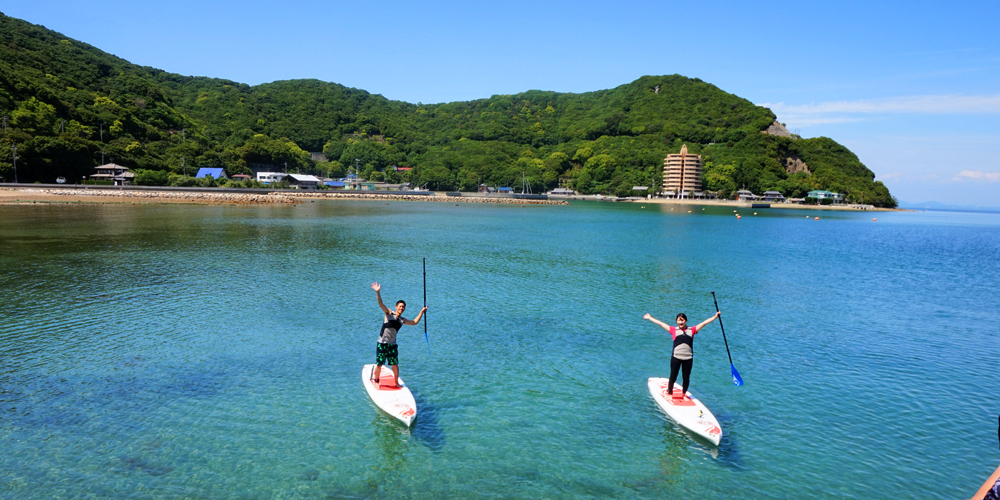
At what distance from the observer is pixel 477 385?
14.8 metres

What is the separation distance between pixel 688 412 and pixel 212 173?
159 metres

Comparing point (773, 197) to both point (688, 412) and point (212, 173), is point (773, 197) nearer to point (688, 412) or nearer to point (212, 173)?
point (212, 173)

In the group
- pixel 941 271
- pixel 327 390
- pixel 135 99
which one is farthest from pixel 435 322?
pixel 135 99

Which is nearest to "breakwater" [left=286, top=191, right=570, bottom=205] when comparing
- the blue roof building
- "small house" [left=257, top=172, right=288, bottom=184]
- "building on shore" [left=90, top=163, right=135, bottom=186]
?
"small house" [left=257, top=172, right=288, bottom=184]

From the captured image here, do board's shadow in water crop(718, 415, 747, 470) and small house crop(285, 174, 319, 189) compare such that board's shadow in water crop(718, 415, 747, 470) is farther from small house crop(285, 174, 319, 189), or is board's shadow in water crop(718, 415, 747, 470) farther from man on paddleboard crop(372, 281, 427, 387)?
small house crop(285, 174, 319, 189)

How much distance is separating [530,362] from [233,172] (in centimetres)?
16823

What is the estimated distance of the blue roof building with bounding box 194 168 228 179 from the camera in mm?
142050

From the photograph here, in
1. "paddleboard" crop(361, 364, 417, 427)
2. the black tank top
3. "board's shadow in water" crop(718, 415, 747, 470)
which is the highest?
the black tank top

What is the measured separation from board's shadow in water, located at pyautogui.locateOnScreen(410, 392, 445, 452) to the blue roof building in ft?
491

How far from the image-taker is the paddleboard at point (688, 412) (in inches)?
450

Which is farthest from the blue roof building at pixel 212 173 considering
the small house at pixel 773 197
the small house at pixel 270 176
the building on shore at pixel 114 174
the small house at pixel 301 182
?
the small house at pixel 773 197

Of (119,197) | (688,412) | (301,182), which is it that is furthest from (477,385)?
(301,182)

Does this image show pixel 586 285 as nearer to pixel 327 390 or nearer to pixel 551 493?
pixel 327 390

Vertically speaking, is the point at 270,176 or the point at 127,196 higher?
the point at 270,176
